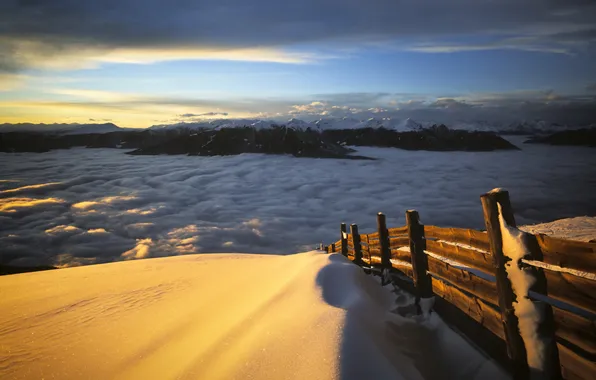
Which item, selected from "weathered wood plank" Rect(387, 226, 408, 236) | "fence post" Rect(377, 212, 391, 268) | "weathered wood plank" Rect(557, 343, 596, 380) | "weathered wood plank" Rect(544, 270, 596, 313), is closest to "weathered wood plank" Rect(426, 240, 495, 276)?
"weathered wood plank" Rect(544, 270, 596, 313)

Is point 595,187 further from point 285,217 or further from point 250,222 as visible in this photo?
point 250,222

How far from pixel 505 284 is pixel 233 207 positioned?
5061 inches

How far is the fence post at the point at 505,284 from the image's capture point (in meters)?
Answer: 3.22

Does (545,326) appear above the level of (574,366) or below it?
above

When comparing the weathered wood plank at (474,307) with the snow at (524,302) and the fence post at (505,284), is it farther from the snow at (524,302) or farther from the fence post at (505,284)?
the snow at (524,302)

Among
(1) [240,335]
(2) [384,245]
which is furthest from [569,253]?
(2) [384,245]

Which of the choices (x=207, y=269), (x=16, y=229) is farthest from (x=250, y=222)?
(x=207, y=269)

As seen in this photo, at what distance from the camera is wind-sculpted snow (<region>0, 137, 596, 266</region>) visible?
8662 centimetres

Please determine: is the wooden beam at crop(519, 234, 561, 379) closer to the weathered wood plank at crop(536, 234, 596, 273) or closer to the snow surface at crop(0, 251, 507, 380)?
the weathered wood plank at crop(536, 234, 596, 273)

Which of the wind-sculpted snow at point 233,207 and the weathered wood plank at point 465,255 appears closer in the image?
the weathered wood plank at point 465,255

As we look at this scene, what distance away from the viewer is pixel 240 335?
392cm

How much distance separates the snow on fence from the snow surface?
1.15ft

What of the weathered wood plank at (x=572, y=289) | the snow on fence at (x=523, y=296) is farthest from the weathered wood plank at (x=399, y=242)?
the weathered wood plank at (x=572, y=289)

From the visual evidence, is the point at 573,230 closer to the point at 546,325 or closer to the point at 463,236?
the point at 463,236
